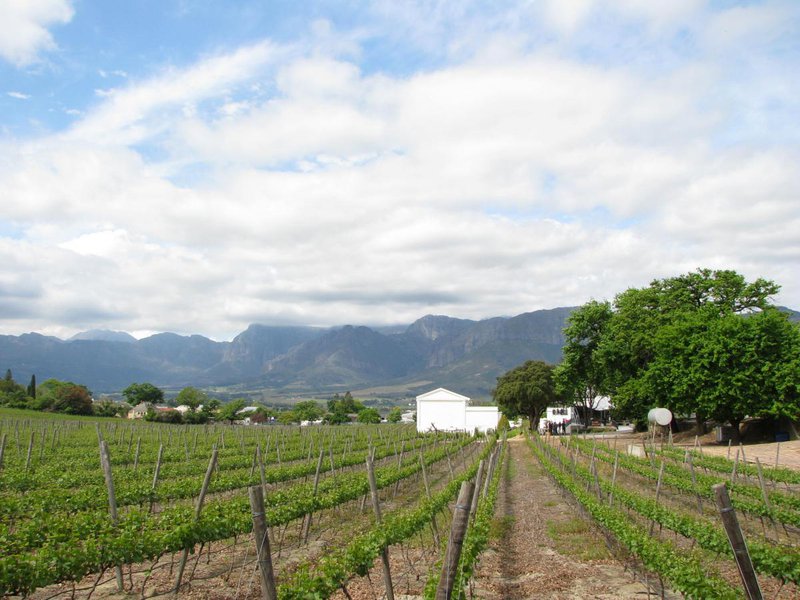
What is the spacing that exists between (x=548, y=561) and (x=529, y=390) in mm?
56002

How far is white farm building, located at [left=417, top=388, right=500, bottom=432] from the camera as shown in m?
72.8

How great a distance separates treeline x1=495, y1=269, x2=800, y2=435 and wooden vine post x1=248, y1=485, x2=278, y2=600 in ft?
101

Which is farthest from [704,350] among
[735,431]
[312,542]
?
[312,542]

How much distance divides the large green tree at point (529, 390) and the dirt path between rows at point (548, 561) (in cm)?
4986

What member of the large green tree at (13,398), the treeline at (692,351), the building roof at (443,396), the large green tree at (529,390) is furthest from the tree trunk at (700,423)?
the large green tree at (13,398)

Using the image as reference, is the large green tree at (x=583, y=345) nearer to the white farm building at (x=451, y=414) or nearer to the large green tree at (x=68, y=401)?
the white farm building at (x=451, y=414)

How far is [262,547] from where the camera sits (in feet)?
17.0

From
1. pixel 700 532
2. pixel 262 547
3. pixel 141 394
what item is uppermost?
pixel 262 547

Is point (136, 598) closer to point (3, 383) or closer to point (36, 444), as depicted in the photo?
point (36, 444)

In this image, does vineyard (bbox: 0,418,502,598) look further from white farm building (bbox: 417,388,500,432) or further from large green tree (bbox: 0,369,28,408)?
large green tree (bbox: 0,369,28,408)

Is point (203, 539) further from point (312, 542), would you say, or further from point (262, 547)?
point (312, 542)

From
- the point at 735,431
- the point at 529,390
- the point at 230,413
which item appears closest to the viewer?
the point at 735,431

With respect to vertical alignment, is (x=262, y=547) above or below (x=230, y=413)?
above

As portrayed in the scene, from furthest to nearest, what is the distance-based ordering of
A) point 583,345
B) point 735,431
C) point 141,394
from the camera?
1. point 141,394
2. point 583,345
3. point 735,431
